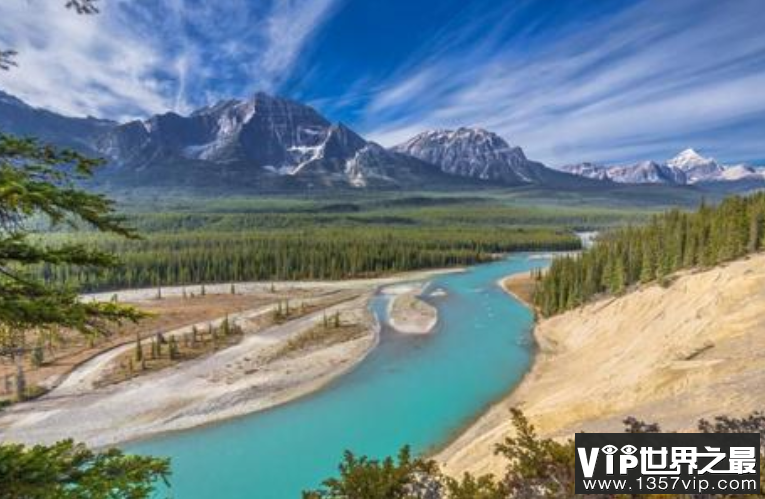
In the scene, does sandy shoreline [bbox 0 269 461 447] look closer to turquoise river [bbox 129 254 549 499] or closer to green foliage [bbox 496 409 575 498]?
turquoise river [bbox 129 254 549 499]

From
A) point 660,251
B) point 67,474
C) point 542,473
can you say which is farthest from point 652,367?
point 660,251

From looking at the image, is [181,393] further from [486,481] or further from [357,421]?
[486,481]

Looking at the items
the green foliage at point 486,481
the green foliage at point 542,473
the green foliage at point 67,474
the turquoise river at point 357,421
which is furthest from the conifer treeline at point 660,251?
the green foliage at point 67,474

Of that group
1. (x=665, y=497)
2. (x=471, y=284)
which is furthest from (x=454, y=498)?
(x=471, y=284)

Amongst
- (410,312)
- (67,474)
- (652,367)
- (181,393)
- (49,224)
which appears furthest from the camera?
(410,312)

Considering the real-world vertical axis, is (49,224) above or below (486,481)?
above

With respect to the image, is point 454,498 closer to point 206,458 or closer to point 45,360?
point 206,458

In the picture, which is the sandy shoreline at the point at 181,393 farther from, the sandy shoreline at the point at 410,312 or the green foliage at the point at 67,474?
the green foliage at the point at 67,474
